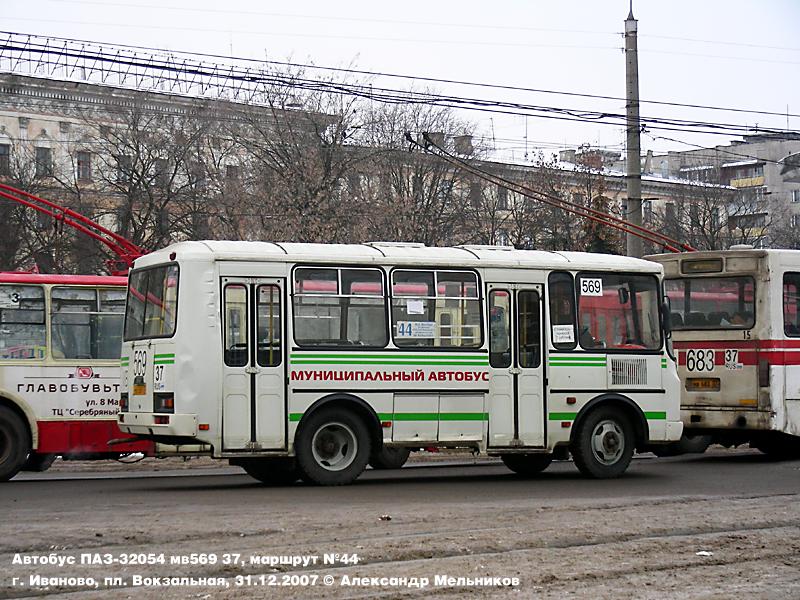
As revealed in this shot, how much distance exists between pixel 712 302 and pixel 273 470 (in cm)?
746

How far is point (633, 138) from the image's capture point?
25859 mm

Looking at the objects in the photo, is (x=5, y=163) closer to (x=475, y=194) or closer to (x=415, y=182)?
(x=415, y=182)

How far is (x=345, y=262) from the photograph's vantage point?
619 inches

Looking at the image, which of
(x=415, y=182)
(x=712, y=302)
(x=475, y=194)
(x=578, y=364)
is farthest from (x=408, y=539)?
→ (x=475, y=194)

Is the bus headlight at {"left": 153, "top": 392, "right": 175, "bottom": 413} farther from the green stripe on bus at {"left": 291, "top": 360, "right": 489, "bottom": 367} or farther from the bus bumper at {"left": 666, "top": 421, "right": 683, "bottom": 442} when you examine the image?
the bus bumper at {"left": 666, "top": 421, "right": 683, "bottom": 442}

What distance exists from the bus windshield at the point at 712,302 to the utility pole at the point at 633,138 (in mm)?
5345

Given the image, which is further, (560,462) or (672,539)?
(560,462)

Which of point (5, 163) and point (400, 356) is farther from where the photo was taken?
point (5, 163)

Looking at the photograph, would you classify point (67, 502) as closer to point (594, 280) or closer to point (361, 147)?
point (594, 280)

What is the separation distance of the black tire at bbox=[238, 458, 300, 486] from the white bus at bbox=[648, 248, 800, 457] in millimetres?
6745

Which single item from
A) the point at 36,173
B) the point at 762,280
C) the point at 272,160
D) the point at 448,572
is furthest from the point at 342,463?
the point at 36,173

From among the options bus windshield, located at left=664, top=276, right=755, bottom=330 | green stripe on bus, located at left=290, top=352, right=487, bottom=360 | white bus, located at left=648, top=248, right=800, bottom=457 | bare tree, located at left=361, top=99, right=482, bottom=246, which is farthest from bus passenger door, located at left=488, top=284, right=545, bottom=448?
bare tree, located at left=361, top=99, right=482, bottom=246

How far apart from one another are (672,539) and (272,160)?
109ft

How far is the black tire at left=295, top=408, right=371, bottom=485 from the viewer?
15344 millimetres
